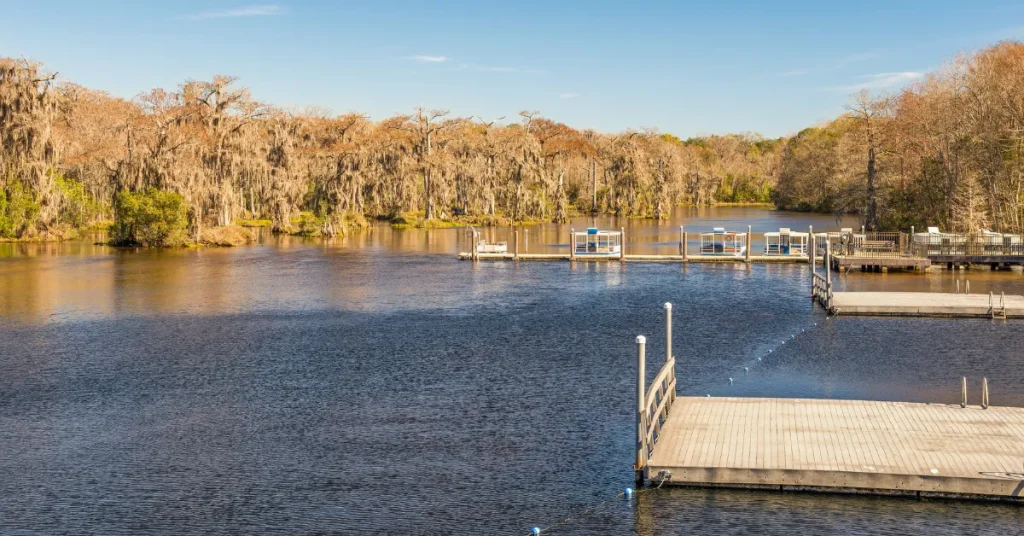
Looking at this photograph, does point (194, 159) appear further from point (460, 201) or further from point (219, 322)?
point (219, 322)

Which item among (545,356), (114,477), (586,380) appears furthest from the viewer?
(545,356)

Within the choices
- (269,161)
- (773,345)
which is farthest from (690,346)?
(269,161)

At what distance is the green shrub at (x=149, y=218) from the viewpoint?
70.2m

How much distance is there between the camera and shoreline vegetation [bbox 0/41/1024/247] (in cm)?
6203

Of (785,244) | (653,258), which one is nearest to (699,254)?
(653,258)

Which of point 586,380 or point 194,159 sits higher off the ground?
point 194,159

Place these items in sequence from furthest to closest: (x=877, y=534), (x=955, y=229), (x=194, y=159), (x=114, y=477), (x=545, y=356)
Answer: (x=194, y=159) < (x=955, y=229) < (x=545, y=356) < (x=114, y=477) < (x=877, y=534)

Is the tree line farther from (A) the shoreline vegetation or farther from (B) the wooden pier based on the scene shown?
(B) the wooden pier

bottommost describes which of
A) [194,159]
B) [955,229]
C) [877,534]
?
[877,534]

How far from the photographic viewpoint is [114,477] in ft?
56.3

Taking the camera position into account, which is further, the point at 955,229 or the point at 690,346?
the point at 955,229

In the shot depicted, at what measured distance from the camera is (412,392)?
23.7 m

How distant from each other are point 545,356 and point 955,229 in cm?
4095

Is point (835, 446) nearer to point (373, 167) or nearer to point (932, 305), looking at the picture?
point (932, 305)
